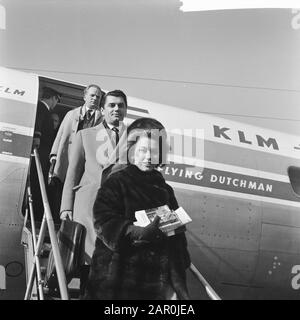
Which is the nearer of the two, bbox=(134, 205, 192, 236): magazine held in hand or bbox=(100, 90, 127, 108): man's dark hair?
bbox=(134, 205, 192, 236): magazine held in hand

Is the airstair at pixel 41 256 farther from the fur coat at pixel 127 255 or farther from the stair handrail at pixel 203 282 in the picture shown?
the stair handrail at pixel 203 282

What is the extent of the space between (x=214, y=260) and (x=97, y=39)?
1.71 meters

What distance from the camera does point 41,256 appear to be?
10.6ft

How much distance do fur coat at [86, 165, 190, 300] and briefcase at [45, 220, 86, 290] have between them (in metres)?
0.10

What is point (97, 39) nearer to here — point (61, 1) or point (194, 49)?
point (61, 1)

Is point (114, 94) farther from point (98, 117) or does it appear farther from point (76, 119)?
point (76, 119)

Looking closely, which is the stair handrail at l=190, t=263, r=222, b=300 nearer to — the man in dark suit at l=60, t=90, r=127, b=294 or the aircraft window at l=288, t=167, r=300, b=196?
the man in dark suit at l=60, t=90, r=127, b=294

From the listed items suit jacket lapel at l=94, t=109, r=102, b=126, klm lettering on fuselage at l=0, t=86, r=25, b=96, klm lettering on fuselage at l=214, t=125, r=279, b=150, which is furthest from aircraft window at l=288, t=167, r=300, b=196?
klm lettering on fuselage at l=0, t=86, r=25, b=96

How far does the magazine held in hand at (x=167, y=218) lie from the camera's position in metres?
3.18

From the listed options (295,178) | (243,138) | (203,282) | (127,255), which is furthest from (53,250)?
(295,178)

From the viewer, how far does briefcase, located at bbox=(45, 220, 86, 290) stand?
10.2 ft

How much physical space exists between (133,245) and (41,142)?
0.90m

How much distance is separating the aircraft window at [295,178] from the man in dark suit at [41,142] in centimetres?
179

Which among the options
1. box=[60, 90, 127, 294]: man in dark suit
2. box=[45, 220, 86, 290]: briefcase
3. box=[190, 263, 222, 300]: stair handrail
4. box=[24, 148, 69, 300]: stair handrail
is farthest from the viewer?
box=[190, 263, 222, 300]: stair handrail
